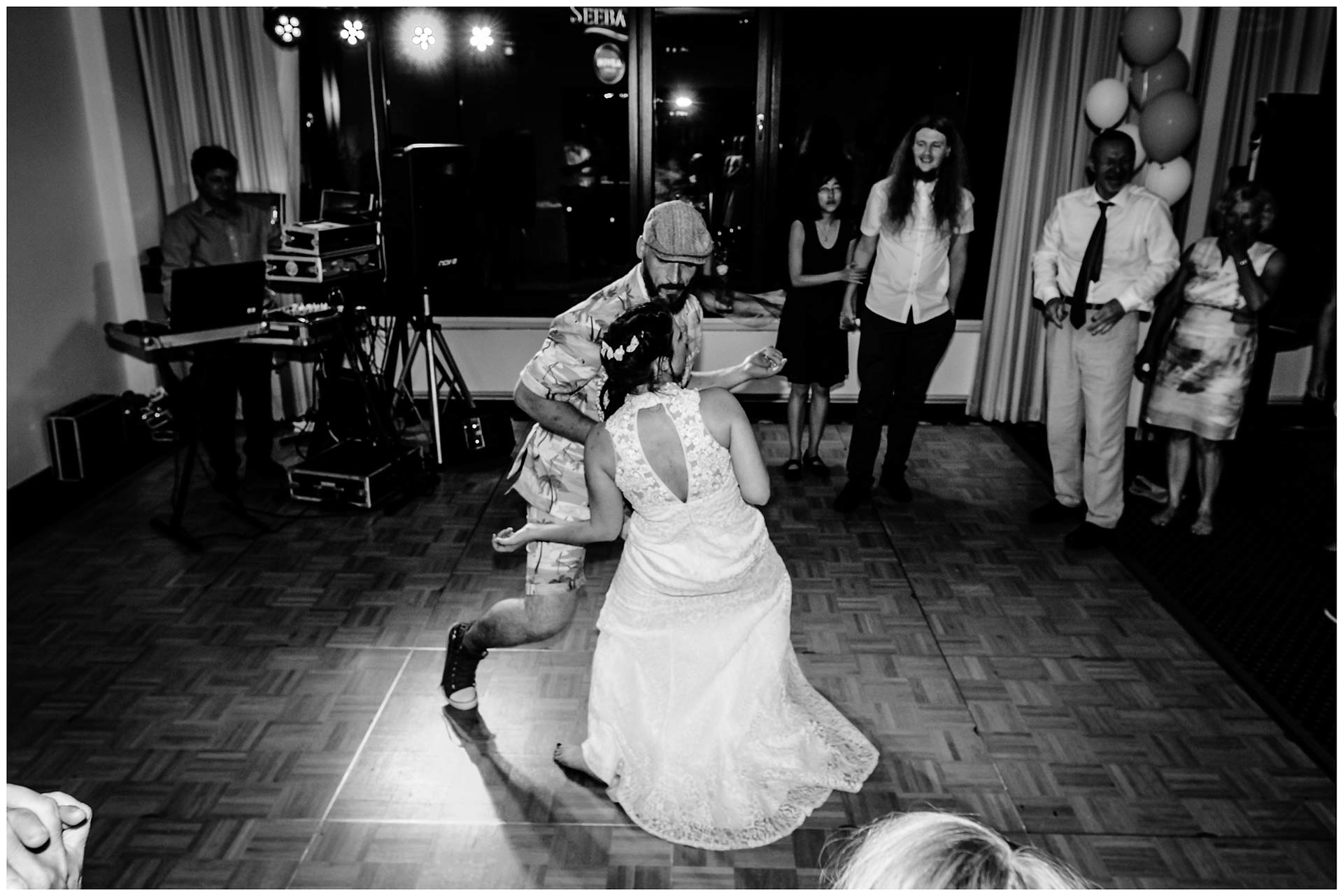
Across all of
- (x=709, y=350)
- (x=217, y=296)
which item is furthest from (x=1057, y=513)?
(x=217, y=296)

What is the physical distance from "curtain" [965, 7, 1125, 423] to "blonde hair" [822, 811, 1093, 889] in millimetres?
5415

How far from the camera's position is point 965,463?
18.1 ft

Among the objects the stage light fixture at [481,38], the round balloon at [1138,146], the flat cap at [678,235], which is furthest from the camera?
the stage light fixture at [481,38]

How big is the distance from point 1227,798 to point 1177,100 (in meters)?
3.49

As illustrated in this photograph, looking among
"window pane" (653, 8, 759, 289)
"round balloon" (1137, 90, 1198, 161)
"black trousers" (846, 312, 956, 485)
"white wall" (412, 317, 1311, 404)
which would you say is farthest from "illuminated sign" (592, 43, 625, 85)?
"round balloon" (1137, 90, 1198, 161)

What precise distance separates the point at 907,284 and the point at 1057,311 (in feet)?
2.13

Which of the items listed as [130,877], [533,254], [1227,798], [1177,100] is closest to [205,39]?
[533,254]

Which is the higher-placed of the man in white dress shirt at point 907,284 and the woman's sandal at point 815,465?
the man in white dress shirt at point 907,284

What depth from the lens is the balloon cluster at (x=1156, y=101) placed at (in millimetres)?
4902

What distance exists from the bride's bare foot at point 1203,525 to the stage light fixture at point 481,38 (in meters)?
4.84

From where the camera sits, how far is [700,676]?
8.30ft

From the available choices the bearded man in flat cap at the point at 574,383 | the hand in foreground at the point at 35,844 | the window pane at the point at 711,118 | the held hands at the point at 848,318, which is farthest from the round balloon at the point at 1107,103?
the hand in foreground at the point at 35,844

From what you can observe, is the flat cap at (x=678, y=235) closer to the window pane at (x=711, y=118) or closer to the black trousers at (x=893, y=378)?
the black trousers at (x=893, y=378)

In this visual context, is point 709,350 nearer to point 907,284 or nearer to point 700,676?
point 907,284
